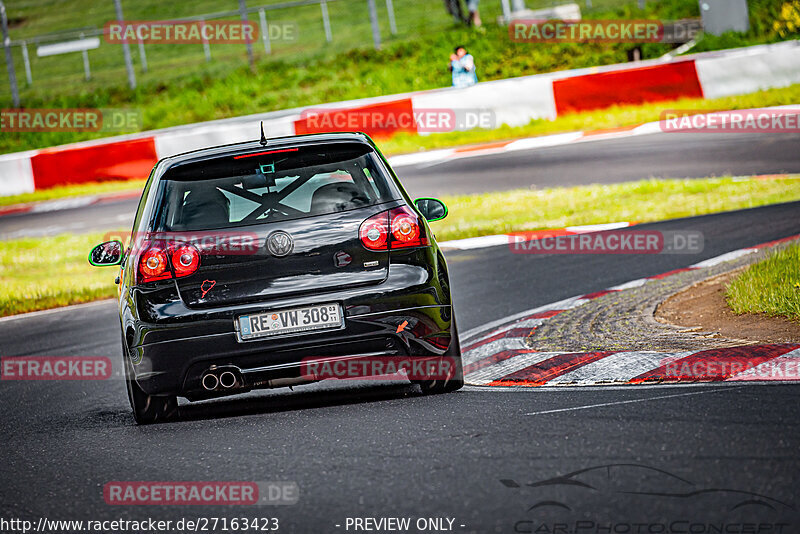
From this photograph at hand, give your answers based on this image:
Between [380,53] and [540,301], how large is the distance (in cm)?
2226

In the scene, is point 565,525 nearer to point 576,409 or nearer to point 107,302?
point 576,409

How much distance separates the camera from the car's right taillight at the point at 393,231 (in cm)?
625

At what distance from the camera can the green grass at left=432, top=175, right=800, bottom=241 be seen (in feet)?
44.2

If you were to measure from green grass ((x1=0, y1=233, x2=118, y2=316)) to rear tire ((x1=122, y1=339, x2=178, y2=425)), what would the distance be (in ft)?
21.6

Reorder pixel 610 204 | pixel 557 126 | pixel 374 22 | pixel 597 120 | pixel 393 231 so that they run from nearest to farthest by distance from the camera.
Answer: pixel 393 231
pixel 610 204
pixel 597 120
pixel 557 126
pixel 374 22

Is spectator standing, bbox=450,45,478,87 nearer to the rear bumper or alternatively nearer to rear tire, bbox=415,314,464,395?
rear tire, bbox=415,314,464,395

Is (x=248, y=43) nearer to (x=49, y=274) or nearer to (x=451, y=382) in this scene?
(x=49, y=274)

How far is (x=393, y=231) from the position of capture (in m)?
6.30

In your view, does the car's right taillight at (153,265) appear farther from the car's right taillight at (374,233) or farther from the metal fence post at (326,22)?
the metal fence post at (326,22)

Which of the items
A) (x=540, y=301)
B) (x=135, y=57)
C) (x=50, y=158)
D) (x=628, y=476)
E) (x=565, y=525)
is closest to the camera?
(x=565, y=525)

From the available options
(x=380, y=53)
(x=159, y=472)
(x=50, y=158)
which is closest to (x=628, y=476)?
(x=159, y=472)

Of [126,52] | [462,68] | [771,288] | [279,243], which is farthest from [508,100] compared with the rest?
[279,243]

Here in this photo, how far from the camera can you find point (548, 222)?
1387 centimetres

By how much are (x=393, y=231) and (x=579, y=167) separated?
11.3 metres
